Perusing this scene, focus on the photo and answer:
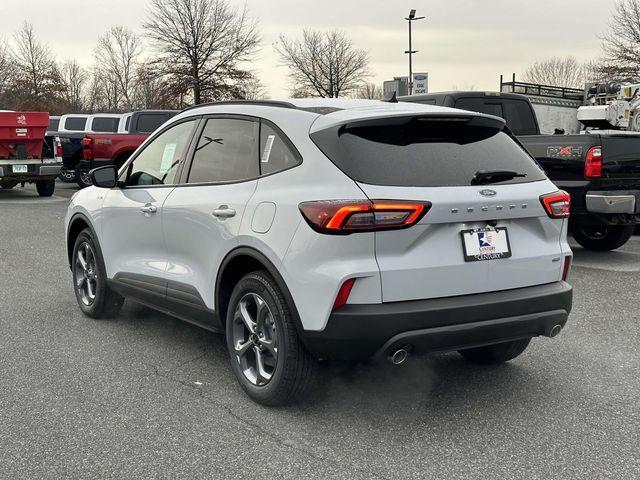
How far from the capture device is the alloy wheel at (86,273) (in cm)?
601

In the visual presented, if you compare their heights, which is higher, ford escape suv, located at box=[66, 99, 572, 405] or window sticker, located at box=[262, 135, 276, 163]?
window sticker, located at box=[262, 135, 276, 163]

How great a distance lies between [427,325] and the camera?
355cm

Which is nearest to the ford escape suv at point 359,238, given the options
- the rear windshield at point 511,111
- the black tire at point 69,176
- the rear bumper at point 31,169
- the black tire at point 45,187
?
the rear windshield at point 511,111

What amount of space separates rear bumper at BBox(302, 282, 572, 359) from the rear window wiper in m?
0.57

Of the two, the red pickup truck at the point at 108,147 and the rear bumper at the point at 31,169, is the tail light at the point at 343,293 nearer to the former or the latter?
the red pickup truck at the point at 108,147

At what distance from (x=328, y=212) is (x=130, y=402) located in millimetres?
1600

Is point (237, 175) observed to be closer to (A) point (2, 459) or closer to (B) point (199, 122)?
(B) point (199, 122)

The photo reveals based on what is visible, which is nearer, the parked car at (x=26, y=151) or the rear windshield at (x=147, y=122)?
the parked car at (x=26, y=151)

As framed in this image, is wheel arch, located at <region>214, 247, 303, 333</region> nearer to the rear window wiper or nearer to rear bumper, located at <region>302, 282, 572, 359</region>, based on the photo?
rear bumper, located at <region>302, 282, 572, 359</region>

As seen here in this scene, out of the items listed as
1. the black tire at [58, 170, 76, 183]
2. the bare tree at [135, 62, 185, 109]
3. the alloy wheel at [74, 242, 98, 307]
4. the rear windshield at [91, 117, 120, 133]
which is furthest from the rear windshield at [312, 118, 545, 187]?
the bare tree at [135, 62, 185, 109]

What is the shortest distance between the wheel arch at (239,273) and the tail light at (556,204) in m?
1.45

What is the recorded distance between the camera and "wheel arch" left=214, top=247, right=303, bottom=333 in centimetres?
371

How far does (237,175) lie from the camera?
14.1ft

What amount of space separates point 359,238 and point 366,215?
0.37ft
